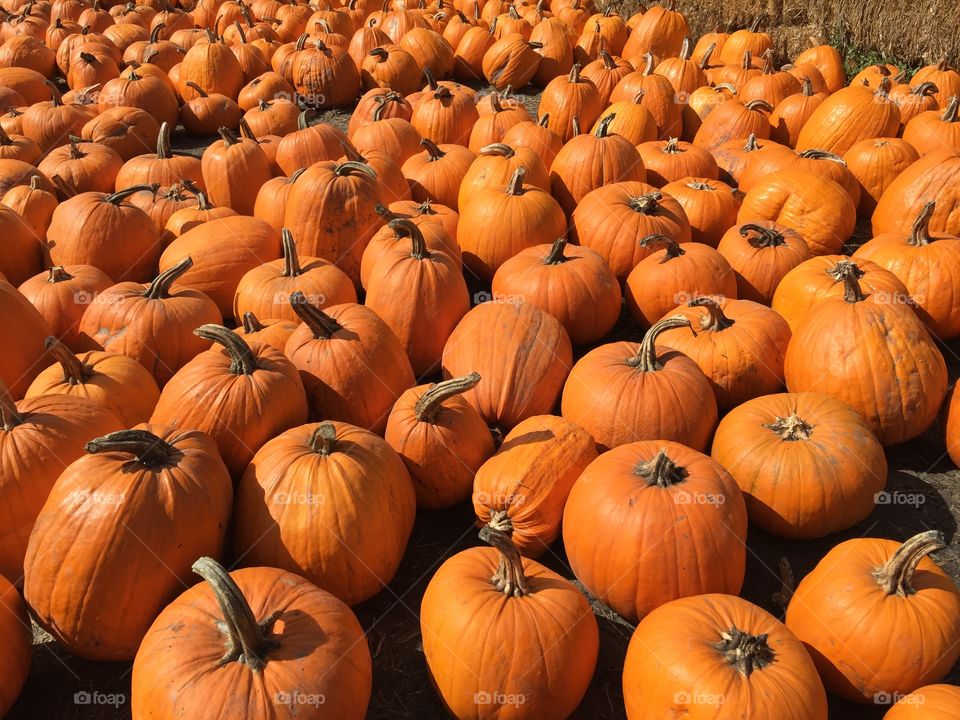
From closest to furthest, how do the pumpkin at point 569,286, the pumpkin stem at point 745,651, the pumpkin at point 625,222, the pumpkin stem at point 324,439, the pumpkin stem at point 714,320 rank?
the pumpkin stem at point 745,651 → the pumpkin stem at point 324,439 → the pumpkin stem at point 714,320 → the pumpkin at point 569,286 → the pumpkin at point 625,222

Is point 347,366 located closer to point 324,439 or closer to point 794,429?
point 324,439

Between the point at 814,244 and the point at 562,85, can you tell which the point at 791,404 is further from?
the point at 562,85

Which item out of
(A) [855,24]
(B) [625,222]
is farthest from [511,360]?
(A) [855,24]

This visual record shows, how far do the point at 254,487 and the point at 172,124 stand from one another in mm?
6590

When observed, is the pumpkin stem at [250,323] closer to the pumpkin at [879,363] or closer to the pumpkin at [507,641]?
the pumpkin at [507,641]

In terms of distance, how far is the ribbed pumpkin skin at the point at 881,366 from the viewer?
3.81 m

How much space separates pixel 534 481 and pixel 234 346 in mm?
1543

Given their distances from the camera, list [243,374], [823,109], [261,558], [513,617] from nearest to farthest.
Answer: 1. [513,617]
2. [261,558]
3. [243,374]
4. [823,109]

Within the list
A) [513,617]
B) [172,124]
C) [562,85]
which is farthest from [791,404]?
[172,124]

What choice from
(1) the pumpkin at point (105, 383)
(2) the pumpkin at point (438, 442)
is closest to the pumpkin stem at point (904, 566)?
(2) the pumpkin at point (438, 442)

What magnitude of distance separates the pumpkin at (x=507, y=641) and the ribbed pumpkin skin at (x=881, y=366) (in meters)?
2.07

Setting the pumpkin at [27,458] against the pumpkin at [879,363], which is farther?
the pumpkin at [879,363]

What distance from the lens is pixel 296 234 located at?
519cm

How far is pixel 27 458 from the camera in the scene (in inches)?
124
